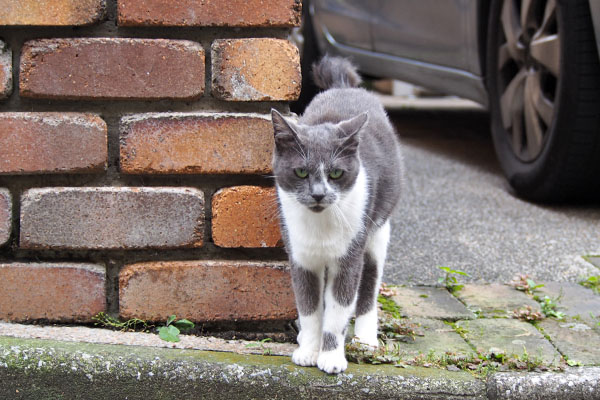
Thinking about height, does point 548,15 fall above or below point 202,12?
below

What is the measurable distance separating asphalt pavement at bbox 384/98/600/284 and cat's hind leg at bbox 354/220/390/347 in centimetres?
40

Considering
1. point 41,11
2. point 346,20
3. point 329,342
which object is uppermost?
point 41,11

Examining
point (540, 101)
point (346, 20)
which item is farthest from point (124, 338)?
point (346, 20)

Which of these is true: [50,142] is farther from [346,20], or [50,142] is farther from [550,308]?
[346,20]

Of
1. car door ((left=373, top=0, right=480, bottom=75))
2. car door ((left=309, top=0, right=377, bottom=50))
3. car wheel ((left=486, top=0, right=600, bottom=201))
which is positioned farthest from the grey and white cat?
car door ((left=309, top=0, right=377, bottom=50))

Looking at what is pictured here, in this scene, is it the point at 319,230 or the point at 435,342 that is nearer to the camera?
the point at 319,230

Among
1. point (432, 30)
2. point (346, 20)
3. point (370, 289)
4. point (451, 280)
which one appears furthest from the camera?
point (346, 20)

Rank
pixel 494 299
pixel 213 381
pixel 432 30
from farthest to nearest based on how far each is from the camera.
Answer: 1. pixel 432 30
2. pixel 494 299
3. pixel 213 381

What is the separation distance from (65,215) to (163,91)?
42 cm

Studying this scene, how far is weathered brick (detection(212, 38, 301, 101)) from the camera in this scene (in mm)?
2027

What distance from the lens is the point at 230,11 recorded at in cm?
199

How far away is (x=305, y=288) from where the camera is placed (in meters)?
2.05

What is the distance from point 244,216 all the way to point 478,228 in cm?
148

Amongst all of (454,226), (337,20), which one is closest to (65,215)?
(454,226)
